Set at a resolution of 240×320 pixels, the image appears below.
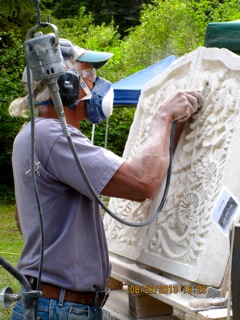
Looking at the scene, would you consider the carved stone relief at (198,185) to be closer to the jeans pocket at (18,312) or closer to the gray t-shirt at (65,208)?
the gray t-shirt at (65,208)

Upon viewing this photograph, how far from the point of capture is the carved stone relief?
2.50 m

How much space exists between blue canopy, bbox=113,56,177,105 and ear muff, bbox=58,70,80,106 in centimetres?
677

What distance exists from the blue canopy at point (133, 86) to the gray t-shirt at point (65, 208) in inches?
272

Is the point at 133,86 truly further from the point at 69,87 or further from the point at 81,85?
the point at 69,87

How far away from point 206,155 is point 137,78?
23.9 feet

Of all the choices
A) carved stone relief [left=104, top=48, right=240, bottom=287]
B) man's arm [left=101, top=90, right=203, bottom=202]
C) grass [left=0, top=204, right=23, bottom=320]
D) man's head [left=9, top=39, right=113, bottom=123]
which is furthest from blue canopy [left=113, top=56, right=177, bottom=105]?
man's arm [left=101, top=90, right=203, bottom=202]

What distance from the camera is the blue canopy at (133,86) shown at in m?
9.49

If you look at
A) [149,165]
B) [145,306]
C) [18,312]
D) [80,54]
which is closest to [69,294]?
[18,312]

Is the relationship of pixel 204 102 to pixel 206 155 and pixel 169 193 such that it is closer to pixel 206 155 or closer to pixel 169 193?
pixel 206 155

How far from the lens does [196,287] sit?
97.7 inches

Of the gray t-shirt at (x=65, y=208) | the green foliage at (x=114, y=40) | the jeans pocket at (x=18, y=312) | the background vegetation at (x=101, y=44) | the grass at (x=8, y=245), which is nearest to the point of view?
the gray t-shirt at (x=65, y=208)

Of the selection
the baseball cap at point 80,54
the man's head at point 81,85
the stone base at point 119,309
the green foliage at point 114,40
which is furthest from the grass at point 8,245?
the baseball cap at point 80,54

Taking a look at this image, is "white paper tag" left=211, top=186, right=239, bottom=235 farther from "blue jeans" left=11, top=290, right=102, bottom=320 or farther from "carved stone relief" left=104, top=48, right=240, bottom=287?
"blue jeans" left=11, top=290, right=102, bottom=320

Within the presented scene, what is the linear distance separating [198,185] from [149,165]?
13.8 inches
